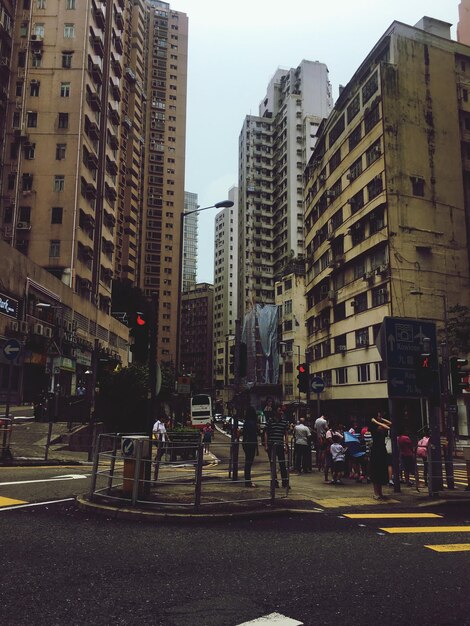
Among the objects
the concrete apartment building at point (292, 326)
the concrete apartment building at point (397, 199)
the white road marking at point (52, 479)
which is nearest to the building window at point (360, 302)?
the concrete apartment building at point (397, 199)

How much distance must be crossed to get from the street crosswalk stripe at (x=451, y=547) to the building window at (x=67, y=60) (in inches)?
2190

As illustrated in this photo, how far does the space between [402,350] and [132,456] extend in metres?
7.26

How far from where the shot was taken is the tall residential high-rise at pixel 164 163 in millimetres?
116438

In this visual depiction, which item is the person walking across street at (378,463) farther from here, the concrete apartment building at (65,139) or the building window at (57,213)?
the building window at (57,213)

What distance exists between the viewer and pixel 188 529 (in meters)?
7.96

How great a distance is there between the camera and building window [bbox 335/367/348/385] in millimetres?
48594

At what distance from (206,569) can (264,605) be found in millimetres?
1222

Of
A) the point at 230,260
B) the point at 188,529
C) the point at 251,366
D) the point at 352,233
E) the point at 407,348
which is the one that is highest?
the point at 230,260

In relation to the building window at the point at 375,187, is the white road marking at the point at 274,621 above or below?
below

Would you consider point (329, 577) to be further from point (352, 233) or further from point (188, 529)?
point (352, 233)

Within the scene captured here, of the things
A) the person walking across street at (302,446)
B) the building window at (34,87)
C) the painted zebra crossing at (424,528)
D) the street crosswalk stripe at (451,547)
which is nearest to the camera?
the street crosswalk stripe at (451,547)

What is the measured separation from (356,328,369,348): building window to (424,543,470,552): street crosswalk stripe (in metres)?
37.9

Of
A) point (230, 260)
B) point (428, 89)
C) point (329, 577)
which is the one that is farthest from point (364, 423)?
point (230, 260)

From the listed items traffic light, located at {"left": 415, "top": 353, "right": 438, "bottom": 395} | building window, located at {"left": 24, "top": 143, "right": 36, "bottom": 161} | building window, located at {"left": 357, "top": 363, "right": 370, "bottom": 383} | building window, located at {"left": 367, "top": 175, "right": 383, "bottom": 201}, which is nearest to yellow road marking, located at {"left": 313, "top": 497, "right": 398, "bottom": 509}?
traffic light, located at {"left": 415, "top": 353, "right": 438, "bottom": 395}
